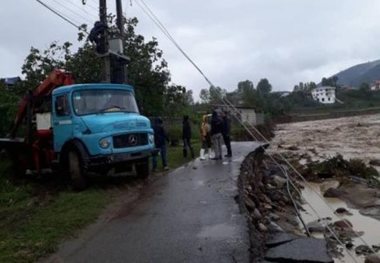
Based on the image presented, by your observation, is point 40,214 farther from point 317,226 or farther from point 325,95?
point 325,95

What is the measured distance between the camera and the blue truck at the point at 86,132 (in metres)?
12.4

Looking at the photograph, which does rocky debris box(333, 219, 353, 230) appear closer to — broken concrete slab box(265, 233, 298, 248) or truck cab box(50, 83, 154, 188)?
broken concrete slab box(265, 233, 298, 248)

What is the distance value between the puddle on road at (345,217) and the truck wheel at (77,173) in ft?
19.4

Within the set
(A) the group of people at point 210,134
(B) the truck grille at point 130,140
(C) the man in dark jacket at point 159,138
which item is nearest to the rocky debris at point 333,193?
(A) the group of people at point 210,134

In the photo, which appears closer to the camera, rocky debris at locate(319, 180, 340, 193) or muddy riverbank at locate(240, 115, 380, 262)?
muddy riverbank at locate(240, 115, 380, 262)

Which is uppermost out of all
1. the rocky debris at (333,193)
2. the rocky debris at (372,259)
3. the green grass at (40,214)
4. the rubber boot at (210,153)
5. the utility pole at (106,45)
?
the utility pole at (106,45)

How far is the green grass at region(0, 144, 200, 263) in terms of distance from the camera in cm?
786

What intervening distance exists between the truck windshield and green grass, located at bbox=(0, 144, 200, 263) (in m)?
2.00

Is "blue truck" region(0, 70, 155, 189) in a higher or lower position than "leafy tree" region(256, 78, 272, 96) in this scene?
lower

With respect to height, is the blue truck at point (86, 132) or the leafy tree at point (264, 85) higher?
the leafy tree at point (264, 85)

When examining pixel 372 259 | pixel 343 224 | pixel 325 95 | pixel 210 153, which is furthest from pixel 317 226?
pixel 325 95

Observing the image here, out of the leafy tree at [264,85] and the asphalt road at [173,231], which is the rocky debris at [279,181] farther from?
the leafy tree at [264,85]

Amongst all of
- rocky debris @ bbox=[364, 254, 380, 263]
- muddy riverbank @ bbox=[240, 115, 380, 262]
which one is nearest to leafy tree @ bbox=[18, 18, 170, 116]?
muddy riverbank @ bbox=[240, 115, 380, 262]

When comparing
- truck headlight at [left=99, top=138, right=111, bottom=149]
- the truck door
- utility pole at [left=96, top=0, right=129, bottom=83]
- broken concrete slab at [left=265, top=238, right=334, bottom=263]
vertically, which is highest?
utility pole at [left=96, top=0, right=129, bottom=83]
